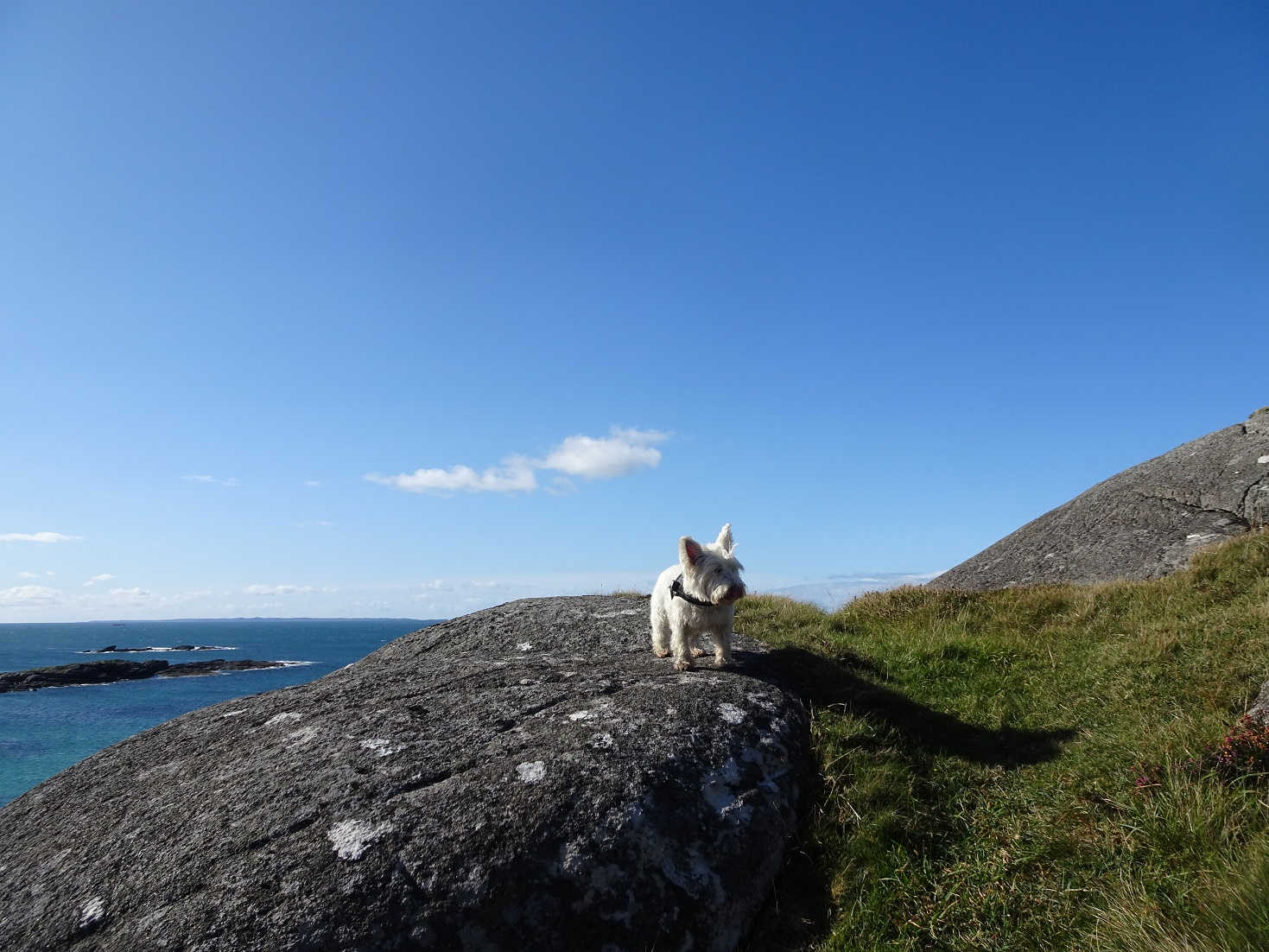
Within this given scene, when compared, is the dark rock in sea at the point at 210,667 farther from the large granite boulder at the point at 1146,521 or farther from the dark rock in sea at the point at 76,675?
the large granite boulder at the point at 1146,521

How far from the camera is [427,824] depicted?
17.6 ft

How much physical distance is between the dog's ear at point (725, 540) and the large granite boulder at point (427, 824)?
1.67 metres

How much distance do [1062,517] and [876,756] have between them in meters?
14.8

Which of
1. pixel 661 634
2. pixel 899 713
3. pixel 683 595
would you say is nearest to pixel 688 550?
pixel 683 595

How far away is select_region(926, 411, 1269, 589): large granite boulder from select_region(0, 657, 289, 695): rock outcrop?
116733mm

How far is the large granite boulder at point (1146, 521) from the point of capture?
14.9m

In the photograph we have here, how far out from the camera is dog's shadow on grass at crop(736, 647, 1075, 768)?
7.60m

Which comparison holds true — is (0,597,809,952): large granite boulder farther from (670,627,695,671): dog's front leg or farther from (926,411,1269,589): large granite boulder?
(926,411,1269,589): large granite boulder

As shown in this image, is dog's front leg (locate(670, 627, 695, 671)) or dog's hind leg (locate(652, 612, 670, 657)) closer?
dog's front leg (locate(670, 627, 695, 671))

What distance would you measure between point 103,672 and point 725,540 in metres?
122

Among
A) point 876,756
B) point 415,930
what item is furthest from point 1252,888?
point 415,930

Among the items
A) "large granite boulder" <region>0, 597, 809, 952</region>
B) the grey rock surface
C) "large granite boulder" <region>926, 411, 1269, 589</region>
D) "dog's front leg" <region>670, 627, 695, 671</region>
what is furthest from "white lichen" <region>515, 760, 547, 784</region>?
"large granite boulder" <region>926, 411, 1269, 589</region>

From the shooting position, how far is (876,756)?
7.20m

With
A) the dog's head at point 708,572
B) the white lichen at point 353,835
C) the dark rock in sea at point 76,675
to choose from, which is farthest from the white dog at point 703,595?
the dark rock in sea at point 76,675
